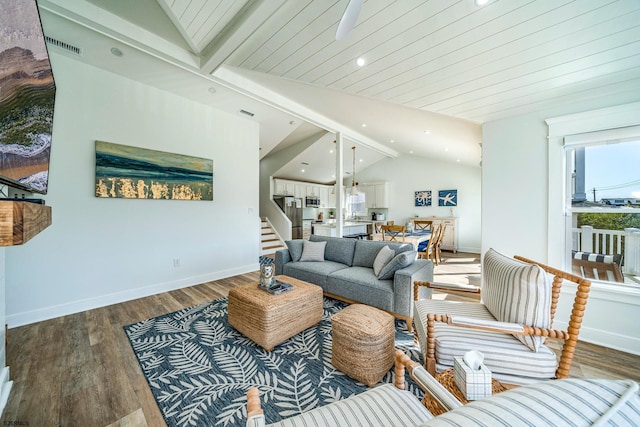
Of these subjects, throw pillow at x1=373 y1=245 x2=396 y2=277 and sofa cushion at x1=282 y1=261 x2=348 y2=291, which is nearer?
throw pillow at x1=373 y1=245 x2=396 y2=277

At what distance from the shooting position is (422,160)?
765cm

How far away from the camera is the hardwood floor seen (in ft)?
4.77

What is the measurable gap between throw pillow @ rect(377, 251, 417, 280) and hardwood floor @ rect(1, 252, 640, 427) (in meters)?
1.46

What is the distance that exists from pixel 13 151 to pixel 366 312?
2.26 m

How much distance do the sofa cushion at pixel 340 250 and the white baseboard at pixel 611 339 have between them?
246 cm

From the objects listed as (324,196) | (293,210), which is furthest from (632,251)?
(324,196)

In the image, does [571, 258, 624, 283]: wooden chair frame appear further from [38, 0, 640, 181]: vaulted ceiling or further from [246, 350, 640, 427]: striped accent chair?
[246, 350, 640, 427]: striped accent chair

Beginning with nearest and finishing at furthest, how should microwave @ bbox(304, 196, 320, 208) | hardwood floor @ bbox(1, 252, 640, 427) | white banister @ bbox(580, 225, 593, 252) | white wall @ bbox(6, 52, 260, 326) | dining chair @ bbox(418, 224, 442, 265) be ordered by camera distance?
hardwood floor @ bbox(1, 252, 640, 427), white banister @ bbox(580, 225, 593, 252), white wall @ bbox(6, 52, 260, 326), dining chair @ bbox(418, 224, 442, 265), microwave @ bbox(304, 196, 320, 208)

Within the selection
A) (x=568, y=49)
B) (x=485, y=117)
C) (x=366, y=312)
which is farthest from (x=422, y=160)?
(x=366, y=312)

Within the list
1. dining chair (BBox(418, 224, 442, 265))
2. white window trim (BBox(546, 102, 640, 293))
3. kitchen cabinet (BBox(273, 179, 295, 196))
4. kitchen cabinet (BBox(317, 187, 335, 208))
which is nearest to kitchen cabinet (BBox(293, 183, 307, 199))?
kitchen cabinet (BBox(273, 179, 295, 196))

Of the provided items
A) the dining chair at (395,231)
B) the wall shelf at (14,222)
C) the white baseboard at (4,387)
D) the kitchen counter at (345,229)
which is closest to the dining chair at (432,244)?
the dining chair at (395,231)

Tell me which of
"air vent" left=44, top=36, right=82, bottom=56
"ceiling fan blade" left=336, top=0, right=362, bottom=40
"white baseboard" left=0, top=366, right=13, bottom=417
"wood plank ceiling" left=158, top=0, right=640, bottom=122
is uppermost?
"air vent" left=44, top=36, right=82, bottom=56

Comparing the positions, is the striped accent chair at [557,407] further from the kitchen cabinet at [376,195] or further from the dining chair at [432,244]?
the kitchen cabinet at [376,195]

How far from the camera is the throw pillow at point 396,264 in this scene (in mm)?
2533
